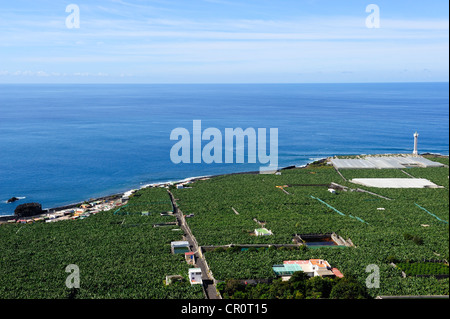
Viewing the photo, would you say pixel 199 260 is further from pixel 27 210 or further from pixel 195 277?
pixel 27 210

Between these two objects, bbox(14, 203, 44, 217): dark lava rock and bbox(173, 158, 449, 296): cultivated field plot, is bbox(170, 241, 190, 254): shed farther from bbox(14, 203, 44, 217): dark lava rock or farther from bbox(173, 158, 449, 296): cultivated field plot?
bbox(14, 203, 44, 217): dark lava rock

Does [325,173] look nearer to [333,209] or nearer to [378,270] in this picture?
[333,209]

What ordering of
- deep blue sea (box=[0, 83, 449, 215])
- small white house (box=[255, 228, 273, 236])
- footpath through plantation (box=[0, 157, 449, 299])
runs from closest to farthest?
footpath through plantation (box=[0, 157, 449, 299]) → small white house (box=[255, 228, 273, 236]) → deep blue sea (box=[0, 83, 449, 215])

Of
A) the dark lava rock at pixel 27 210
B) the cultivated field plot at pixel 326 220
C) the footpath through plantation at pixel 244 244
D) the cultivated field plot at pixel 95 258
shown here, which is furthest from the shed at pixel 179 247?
the dark lava rock at pixel 27 210

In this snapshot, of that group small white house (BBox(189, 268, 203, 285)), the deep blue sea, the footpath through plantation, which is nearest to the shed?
the footpath through plantation
